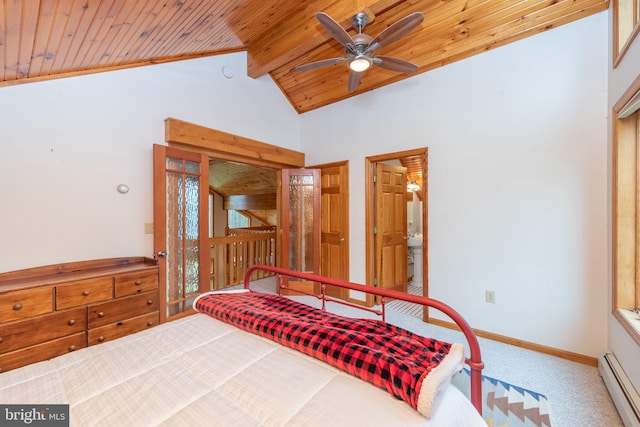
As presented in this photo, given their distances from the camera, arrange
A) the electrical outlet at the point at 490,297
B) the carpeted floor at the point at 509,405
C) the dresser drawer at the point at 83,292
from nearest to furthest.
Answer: the carpeted floor at the point at 509,405, the dresser drawer at the point at 83,292, the electrical outlet at the point at 490,297

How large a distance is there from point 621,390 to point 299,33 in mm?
4058

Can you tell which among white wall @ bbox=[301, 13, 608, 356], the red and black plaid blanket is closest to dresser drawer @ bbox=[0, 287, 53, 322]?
the red and black plaid blanket

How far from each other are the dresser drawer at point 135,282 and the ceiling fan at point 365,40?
252cm

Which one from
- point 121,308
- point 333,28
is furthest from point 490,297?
point 121,308

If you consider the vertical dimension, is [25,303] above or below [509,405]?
above

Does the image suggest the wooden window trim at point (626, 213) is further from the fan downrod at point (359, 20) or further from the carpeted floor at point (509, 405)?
the fan downrod at point (359, 20)

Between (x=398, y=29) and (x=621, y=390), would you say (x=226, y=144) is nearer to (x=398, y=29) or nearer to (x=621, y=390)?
(x=398, y=29)

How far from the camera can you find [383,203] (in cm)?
405

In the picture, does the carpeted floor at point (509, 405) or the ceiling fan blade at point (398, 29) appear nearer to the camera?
the carpeted floor at point (509, 405)

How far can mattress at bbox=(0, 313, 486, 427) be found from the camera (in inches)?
36.0

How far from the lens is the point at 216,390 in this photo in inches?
41.6

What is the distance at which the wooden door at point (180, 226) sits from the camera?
8.93 ft

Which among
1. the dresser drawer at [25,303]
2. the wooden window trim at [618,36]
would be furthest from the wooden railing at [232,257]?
the wooden window trim at [618,36]

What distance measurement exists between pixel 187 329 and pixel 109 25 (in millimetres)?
2255
